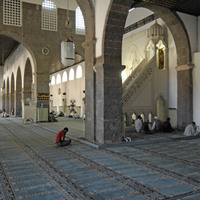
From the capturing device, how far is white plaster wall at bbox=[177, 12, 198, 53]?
9.48 m

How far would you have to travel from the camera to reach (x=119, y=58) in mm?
6988

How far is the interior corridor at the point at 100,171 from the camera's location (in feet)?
10.7

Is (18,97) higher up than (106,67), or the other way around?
(106,67)

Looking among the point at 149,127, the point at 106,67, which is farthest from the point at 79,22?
the point at 106,67

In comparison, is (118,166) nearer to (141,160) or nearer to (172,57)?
(141,160)

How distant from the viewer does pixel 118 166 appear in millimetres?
4637

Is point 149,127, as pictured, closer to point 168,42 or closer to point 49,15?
point 168,42

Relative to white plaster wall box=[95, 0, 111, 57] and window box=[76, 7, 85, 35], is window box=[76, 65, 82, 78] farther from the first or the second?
white plaster wall box=[95, 0, 111, 57]

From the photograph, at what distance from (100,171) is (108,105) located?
2.77m

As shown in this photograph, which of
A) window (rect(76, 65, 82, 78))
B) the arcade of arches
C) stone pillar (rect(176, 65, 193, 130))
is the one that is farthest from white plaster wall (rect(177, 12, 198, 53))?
window (rect(76, 65, 82, 78))

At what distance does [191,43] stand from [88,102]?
16.8 feet

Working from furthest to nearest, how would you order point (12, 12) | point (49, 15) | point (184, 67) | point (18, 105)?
point (18, 105) → point (49, 15) → point (12, 12) → point (184, 67)

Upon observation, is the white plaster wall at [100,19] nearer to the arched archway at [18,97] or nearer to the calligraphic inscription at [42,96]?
the calligraphic inscription at [42,96]

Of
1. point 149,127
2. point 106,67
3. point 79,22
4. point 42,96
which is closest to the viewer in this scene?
point 106,67
